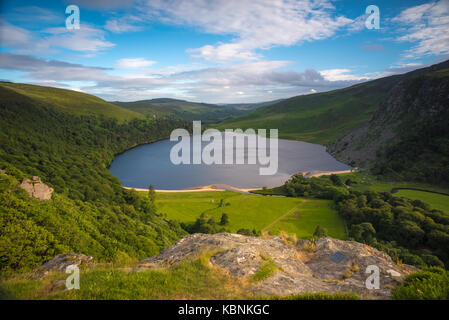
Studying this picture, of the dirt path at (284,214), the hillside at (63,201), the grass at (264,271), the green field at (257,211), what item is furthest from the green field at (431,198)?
the grass at (264,271)

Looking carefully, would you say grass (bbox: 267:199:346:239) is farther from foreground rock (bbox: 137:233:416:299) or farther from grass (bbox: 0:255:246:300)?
grass (bbox: 0:255:246:300)

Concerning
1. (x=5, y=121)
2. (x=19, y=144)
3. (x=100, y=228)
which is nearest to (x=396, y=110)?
(x=100, y=228)

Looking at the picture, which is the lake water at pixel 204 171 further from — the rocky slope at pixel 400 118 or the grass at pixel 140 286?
the grass at pixel 140 286

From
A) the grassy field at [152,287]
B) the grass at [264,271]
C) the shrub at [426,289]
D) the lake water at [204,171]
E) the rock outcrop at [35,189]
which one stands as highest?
the shrub at [426,289]

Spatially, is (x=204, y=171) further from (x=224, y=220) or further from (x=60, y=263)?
(x=60, y=263)

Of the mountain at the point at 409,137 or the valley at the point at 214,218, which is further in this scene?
the mountain at the point at 409,137

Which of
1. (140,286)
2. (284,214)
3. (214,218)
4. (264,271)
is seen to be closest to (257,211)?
(284,214)

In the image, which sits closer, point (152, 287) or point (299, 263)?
point (152, 287)
